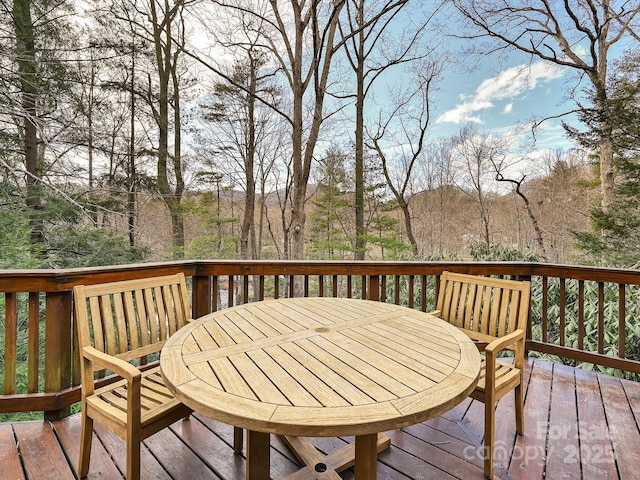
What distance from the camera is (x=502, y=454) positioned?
5.92 ft

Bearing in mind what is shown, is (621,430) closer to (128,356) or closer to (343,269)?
(343,269)

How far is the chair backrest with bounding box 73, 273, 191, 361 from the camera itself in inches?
63.4

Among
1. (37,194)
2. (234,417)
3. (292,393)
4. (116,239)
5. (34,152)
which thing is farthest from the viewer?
(116,239)

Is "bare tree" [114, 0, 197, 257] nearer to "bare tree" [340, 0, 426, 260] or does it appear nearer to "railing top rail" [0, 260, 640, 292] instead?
"bare tree" [340, 0, 426, 260]

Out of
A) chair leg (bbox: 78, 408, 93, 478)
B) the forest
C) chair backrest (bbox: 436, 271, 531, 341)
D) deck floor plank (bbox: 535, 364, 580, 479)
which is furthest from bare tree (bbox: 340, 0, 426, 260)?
chair leg (bbox: 78, 408, 93, 478)

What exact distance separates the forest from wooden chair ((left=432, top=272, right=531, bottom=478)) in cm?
476

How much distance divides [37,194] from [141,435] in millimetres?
6514

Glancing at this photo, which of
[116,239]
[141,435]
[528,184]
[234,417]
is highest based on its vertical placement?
[528,184]

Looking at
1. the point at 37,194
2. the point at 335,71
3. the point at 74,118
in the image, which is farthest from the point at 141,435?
the point at 335,71

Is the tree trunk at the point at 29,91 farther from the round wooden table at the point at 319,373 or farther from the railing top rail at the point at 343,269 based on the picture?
the round wooden table at the point at 319,373

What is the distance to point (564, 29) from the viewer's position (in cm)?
844

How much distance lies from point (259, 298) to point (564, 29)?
10.6 m

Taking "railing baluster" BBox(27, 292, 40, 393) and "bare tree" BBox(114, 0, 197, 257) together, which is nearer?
"railing baluster" BBox(27, 292, 40, 393)

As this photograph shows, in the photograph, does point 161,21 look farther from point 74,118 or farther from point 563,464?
point 563,464
